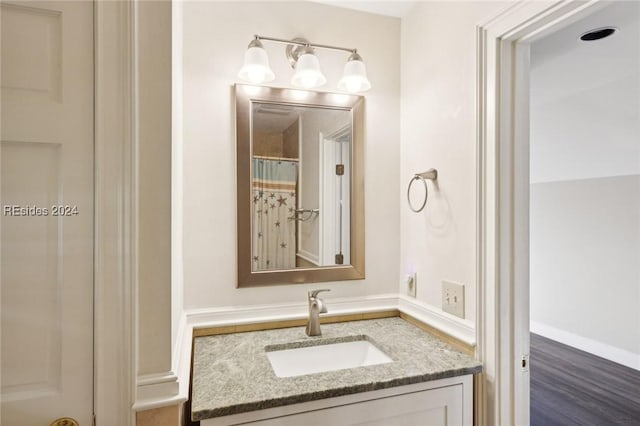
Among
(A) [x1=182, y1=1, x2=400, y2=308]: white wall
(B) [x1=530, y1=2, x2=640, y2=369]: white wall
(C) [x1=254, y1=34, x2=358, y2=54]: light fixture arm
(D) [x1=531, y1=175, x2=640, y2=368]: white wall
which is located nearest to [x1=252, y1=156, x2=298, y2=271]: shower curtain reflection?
(A) [x1=182, y1=1, x2=400, y2=308]: white wall

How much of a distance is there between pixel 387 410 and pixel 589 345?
128 inches

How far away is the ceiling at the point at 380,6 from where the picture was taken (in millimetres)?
1591

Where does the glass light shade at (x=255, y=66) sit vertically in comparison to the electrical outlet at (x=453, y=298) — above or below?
above

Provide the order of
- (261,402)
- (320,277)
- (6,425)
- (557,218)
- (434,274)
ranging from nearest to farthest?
(6,425), (261,402), (434,274), (320,277), (557,218)

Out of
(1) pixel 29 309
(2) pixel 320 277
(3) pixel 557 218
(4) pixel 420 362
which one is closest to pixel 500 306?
(4) pixel 420 362

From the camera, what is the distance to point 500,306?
3.70 ft

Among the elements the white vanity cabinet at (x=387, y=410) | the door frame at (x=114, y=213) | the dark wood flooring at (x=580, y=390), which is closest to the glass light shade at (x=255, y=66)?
the door frame at (x=114, y=213)

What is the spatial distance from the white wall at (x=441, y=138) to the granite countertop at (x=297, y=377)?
8.5 inches

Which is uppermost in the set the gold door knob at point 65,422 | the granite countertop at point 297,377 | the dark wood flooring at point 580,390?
the gold door knob at point 65,422

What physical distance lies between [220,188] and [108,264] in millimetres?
707

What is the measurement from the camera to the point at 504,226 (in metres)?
1.13

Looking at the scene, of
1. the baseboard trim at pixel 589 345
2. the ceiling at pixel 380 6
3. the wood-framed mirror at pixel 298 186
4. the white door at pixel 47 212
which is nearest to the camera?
the white door at pixel 47 212

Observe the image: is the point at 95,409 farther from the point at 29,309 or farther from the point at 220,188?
the point at 220,188

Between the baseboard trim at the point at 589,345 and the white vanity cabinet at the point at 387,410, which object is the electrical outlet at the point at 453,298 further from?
the baseboard trim at the point at 589,345
